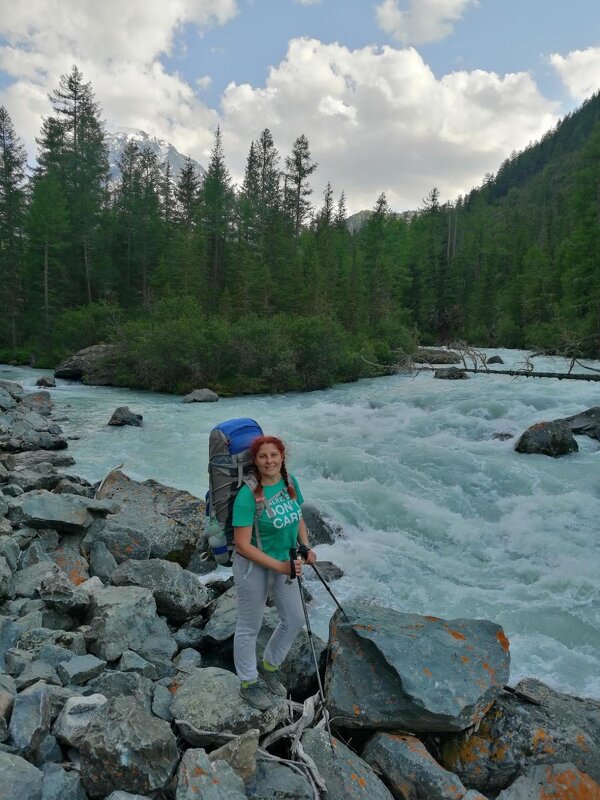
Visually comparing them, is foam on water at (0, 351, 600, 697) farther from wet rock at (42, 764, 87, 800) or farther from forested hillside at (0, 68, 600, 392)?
forested hillside at (0, 68, 600, 392)

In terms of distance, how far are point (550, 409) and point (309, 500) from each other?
11.4 meters

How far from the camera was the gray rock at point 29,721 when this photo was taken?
8.97ft

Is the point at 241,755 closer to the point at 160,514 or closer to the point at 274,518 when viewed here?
the point at 274,518

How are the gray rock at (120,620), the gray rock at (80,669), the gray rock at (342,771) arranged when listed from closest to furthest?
the gray rock at (342,771)
the gray rock at (80,669)
the gray rock at (120,620)

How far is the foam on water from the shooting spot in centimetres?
664

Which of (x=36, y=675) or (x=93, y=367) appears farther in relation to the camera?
(x=93, y=367)

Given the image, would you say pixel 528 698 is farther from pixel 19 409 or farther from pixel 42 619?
pixel 19 409

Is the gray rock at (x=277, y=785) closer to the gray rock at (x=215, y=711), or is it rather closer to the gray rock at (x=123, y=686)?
the gray rock at (x=215, y=711)

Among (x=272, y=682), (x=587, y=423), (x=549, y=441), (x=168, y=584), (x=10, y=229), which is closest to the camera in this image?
(x=272, y=682)

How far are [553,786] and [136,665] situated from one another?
3.22 meters

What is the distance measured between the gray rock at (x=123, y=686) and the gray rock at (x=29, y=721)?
459 millimetres

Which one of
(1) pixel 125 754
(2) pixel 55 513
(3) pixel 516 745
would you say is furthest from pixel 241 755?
(2) pixel 55 513

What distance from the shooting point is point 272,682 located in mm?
3697

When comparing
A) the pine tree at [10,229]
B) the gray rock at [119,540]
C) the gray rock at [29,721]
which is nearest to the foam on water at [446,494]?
the gray rock at [119,540]
